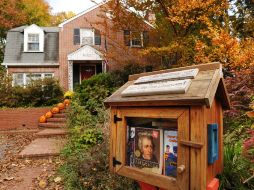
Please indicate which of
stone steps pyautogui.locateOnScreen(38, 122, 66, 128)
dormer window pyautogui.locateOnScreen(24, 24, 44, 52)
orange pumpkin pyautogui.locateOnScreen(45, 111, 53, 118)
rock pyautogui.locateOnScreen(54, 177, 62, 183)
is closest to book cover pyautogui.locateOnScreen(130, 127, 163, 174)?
rock pyautogui.locateOnScreen(54, 177, 62, 183)

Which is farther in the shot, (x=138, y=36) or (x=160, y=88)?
(x=138, y=36)

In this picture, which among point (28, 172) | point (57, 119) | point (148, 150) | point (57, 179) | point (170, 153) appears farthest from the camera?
point (57, 119)

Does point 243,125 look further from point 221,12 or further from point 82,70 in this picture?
point 82,70

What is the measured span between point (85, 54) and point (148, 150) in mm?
16118

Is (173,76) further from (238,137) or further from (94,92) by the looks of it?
(94,92)

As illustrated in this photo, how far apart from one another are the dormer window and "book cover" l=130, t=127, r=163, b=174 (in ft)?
58.9

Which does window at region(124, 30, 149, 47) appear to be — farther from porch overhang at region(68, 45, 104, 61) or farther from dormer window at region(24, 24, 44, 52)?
dormer window at region(24, 24, 44, 52)

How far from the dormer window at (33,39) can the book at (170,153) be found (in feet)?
59.7

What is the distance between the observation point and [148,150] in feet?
7.58

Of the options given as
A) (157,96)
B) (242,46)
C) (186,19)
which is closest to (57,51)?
(186,19)

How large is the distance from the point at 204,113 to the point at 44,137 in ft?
25.9

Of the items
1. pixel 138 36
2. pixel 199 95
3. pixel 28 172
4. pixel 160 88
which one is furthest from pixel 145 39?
pixel 199 95

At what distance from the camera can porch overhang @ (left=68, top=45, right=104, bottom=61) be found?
1775 cm

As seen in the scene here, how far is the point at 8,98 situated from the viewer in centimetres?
1288
